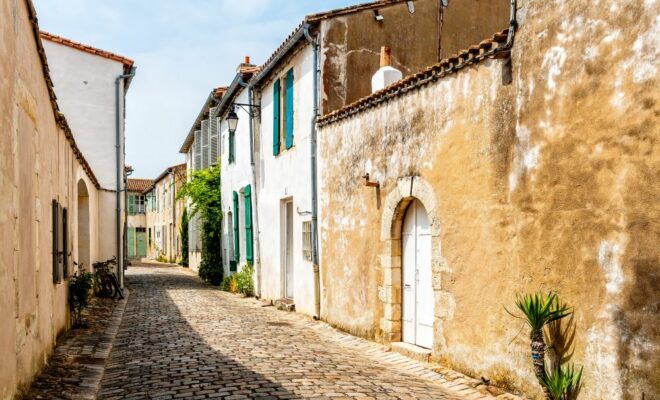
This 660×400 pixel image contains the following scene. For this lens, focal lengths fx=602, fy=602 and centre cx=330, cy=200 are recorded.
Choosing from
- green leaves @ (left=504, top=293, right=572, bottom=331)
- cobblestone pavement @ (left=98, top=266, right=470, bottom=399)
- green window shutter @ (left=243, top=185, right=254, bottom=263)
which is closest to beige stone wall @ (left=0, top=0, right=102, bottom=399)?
cobblestone pavement @ (left=98, top=266, right=470, bottom=399)

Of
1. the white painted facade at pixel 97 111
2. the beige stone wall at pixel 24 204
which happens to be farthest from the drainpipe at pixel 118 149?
the beige stone wall at pixel 24 204

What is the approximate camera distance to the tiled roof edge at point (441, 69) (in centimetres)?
582

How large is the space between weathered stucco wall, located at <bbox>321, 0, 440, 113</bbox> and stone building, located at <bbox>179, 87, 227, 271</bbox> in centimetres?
940

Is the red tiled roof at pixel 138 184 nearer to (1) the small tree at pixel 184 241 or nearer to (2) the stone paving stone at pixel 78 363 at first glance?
(1) the small tree at pixel 184 241

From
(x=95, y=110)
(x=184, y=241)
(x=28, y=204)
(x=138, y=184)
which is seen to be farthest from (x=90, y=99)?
(x=138, y=184)

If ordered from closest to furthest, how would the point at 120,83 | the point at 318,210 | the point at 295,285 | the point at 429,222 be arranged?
the point at 429,222
the point at 318,210
the point at 295,285
the point at 120,83

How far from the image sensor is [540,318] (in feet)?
16.5

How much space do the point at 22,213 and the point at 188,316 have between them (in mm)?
6246

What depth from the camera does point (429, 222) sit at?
7.25m

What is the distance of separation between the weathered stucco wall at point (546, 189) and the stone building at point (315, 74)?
2.74 m

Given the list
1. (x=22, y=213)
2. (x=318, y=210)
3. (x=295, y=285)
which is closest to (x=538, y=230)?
(x=22, y=213)

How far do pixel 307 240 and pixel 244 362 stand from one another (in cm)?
471

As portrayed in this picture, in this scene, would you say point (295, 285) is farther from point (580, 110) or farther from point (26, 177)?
point (580, 110)

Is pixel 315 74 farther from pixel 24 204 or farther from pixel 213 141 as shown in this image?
pixel 213 141
